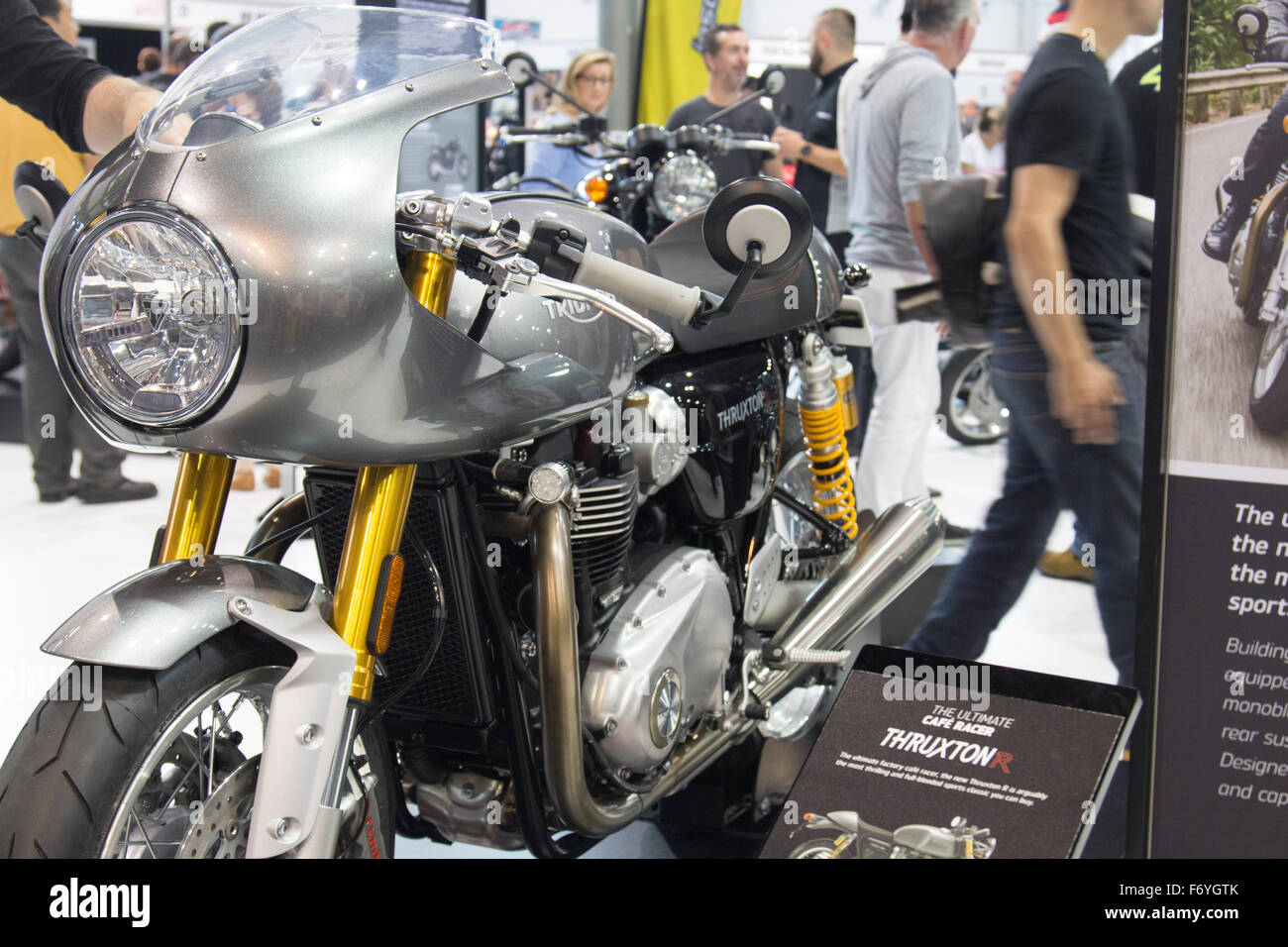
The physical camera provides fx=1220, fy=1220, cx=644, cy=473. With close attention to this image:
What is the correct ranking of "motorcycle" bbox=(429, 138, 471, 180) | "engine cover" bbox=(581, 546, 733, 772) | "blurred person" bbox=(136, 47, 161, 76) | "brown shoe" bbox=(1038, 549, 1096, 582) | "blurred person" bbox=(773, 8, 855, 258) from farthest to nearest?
"blurred person" bbox=(136, 47, 161, 76) < "motorcycle" bbox=(429, 138, 471, 180) < "blurred person" bbox=(773, 8, 855, 258) < "brown shoe" bbox=(1038, 549, 1096, 582) < "engine cover" bbox=(581, 546, 733, 772)

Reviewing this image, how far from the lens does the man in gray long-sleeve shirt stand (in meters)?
3.71

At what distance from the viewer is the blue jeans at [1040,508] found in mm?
2158

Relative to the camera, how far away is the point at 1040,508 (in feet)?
8.07

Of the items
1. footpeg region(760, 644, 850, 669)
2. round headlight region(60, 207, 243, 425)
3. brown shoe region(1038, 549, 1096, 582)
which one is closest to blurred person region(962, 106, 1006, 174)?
brown shoe region(1038, 549, 1096, 582)

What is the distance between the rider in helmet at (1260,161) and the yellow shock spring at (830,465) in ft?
2.96

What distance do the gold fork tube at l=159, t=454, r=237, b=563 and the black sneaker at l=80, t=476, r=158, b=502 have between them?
398cm

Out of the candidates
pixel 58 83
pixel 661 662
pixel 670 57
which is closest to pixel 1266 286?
pixel 661 662

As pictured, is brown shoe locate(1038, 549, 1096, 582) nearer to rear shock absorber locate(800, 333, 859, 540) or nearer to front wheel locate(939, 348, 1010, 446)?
rear shock absorber locate(800, 333, 859, 540)

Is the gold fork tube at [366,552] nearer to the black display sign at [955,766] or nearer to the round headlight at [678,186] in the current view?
the black display sign at [955,766]

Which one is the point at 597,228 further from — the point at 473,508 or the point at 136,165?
the point at 136,165

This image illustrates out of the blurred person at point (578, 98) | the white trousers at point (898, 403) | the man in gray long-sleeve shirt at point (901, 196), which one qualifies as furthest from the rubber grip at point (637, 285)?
the blurred person at point (578, 98)

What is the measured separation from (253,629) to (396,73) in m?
0.65

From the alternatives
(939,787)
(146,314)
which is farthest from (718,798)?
(146,314)

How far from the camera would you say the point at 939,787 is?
1606 millimetres
